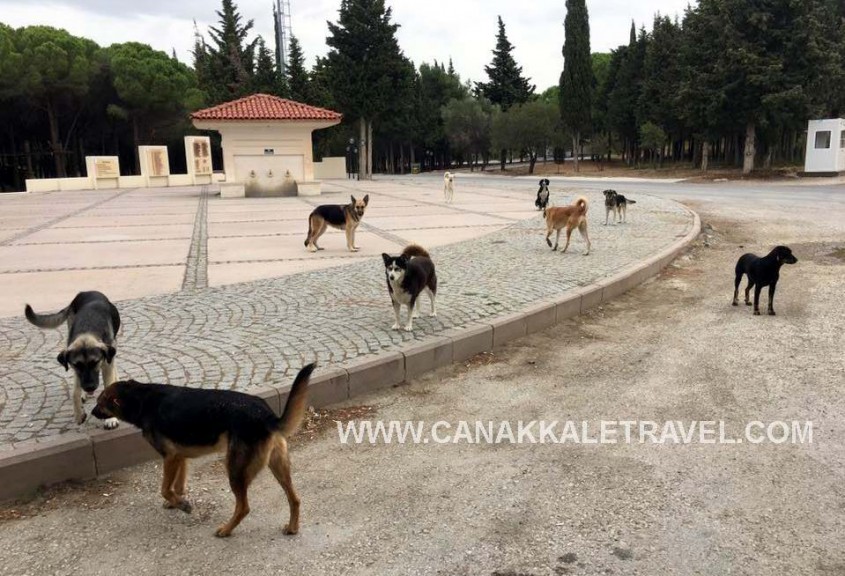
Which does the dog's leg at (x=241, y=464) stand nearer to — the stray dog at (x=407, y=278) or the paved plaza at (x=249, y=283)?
the paved plaza at (x=249, y=283)

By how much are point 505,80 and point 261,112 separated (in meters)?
42.3

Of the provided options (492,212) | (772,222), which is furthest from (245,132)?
(772,222)

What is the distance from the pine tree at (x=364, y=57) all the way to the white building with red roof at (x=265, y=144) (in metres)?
15.7

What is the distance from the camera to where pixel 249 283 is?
354 inches

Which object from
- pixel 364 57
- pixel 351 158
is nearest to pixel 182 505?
pixel 364 57

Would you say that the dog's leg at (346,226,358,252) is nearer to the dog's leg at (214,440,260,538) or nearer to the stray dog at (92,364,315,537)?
the stray dog at (92,364,315,537)

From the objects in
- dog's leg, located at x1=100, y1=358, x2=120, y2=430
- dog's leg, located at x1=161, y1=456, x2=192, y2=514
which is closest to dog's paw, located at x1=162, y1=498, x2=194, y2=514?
dog's leg, located at x1=161, y1=456, x2=192, y2=514

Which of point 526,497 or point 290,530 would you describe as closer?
point 290,530

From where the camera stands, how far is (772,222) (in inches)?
624

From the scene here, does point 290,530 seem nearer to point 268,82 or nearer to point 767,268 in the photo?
point 767,268

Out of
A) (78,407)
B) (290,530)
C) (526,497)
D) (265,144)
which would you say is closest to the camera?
(290,530)

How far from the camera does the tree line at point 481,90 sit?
108ft

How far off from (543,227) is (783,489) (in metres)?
11.8

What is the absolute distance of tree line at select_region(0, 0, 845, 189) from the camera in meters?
32.9
